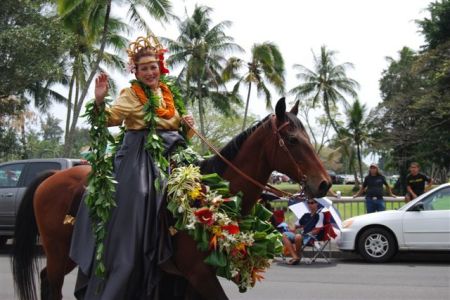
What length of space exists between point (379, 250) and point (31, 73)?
14738 mm

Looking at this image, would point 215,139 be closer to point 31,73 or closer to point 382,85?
point 382,85

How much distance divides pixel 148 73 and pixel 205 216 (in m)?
1.36

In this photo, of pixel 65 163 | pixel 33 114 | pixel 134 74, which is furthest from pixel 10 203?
pixel 33 114

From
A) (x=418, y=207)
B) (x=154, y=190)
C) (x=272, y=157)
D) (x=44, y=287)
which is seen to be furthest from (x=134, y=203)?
(x=418, y=207)

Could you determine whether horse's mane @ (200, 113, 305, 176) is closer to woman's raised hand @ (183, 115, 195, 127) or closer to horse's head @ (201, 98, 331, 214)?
horse's head @ (201, 98, 331, 214)

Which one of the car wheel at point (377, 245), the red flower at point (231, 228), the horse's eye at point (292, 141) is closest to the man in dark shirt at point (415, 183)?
the car wheel at point (377, 245)

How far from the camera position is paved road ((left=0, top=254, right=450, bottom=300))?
8.05m

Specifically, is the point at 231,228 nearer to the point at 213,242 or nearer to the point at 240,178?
the point at 213,242

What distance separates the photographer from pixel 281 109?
4383 millimetres

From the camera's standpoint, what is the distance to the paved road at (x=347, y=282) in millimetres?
8047

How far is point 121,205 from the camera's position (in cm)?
446

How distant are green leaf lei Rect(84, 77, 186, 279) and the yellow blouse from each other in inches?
2.1

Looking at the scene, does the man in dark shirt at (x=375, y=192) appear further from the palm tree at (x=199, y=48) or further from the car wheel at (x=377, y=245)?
the palm tree at (x=199, y=48)

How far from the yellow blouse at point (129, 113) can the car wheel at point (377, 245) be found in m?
8.12
